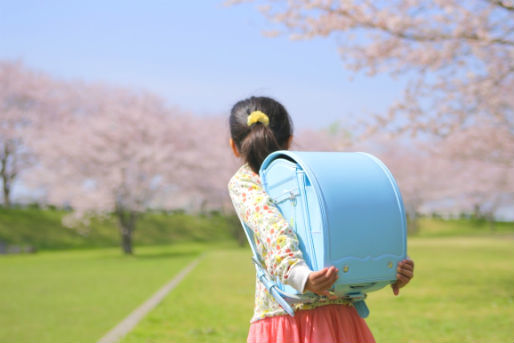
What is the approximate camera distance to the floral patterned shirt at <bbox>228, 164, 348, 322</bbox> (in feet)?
6.15

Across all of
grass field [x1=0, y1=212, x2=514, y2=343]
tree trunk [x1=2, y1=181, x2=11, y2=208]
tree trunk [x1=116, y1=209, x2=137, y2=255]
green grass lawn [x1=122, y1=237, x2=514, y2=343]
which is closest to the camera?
green grass lawn [x1=122, y1=237, x2=514, y2=343]

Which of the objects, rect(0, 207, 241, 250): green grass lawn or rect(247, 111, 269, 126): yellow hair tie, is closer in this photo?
rect(247, 111, 269, 126): yellow hair tie

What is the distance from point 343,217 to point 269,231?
0.27 m

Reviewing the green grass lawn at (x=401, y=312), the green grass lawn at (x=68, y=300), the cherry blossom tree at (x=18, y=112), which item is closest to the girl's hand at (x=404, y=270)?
the green grass lawn at (x=401, y=312)

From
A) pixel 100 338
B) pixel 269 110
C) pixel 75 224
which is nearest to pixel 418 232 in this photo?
pixel 75 224

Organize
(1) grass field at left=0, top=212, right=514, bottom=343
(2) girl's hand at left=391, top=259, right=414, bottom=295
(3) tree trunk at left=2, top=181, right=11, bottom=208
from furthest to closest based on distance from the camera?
(3) tree trunk at left=2, top=181, right=11, bottom=208
(1) grass field at left=0, top=212, right=514, bottom=343
(2) girl's hand at left=391, top=259, right=414, bottom=295

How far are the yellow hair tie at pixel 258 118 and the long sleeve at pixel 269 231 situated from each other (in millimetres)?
221

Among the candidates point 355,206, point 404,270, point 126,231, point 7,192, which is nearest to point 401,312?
point 404,270

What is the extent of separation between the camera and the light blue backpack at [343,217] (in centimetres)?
188

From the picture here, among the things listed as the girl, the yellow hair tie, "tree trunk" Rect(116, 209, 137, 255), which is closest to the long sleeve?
the girl

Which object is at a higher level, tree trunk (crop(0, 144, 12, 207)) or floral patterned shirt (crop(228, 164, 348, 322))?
floral patterned shirt (crop(228, 164, 348, 322))

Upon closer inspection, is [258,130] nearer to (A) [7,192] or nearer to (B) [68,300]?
(B) [68,300]

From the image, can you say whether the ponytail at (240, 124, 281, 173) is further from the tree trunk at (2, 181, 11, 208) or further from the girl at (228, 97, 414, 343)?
the tree trunk at (2, 181, 11, 208)

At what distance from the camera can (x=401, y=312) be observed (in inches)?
290
